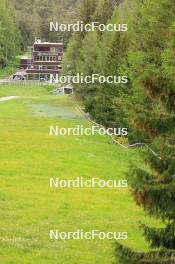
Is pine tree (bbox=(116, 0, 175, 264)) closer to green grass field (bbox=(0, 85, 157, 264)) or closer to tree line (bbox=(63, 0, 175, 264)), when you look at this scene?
tree line (bbox=(63, 0, 175, 264))

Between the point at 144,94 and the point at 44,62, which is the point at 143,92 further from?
the point at 44,62

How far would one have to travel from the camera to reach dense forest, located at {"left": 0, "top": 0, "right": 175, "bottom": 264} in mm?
11141

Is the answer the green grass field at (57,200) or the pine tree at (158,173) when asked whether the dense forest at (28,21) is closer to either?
the green grass field at (57,200)

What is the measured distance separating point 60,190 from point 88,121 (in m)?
29.2

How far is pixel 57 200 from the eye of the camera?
2497 cm

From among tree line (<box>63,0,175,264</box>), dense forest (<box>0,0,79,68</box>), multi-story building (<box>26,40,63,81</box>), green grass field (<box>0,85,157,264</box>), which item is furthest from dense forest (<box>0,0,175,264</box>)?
dense forest (<box>0,0,79,68</box>)

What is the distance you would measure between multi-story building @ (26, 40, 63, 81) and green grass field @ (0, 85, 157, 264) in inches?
2828

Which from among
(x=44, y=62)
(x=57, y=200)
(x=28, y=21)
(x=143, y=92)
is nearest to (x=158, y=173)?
(x=143, y=92)

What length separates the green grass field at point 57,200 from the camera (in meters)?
18.4

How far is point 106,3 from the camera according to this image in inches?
2805

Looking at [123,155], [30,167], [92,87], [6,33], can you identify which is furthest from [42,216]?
[6,33]

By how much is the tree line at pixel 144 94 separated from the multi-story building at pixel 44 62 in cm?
3724

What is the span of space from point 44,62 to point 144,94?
109925 millimetres

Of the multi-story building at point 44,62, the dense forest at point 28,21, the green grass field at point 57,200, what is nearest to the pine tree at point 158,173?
the green grass field at point 57,200
